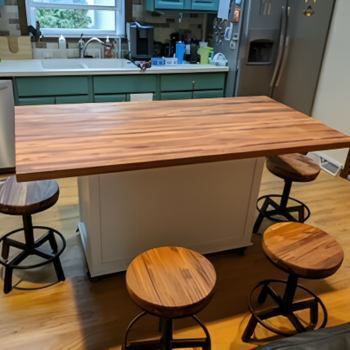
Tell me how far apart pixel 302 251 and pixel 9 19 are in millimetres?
3463

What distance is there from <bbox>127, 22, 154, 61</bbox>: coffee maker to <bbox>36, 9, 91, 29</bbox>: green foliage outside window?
1.69 feet

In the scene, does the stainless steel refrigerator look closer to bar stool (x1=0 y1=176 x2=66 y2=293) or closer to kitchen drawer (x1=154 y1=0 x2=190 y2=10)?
kitchen drawer (x1=154 y1=0 x2=190 y2=10)

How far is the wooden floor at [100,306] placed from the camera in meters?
1.89

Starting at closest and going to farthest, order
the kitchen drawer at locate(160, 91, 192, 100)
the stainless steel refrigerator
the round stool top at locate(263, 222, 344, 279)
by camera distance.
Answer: the round stool top at locate(263, 222, 344, 279), the stainless steel refrigerator, the kitchen drawer at locate(160, 91, 192, 100)

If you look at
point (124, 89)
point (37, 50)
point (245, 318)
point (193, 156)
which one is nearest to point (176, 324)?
point (245, 318)

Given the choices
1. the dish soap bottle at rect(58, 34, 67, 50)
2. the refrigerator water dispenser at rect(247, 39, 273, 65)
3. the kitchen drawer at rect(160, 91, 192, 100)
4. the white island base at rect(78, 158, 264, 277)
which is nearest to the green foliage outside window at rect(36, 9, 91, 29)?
the dish soap bottle at rect(58, 34, 67, 50)

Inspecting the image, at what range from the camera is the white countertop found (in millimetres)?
3244

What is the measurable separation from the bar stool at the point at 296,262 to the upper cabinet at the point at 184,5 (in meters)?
2.75

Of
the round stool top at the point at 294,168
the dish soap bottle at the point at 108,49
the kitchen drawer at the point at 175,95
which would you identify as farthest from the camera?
the dish soap bottle at the point at 108,49

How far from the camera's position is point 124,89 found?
3.61 m

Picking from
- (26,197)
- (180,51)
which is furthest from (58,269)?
(180,51)

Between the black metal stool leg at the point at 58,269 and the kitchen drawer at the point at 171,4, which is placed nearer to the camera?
the black metal stool leg at the point at 58,269

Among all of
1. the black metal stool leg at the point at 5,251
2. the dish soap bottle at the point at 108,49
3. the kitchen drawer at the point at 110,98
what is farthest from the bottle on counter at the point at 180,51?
the black metal stool leg at the point at 5,251

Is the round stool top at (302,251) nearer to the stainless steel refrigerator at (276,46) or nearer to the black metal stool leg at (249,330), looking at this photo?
the black metal stool leg at (249,330)
